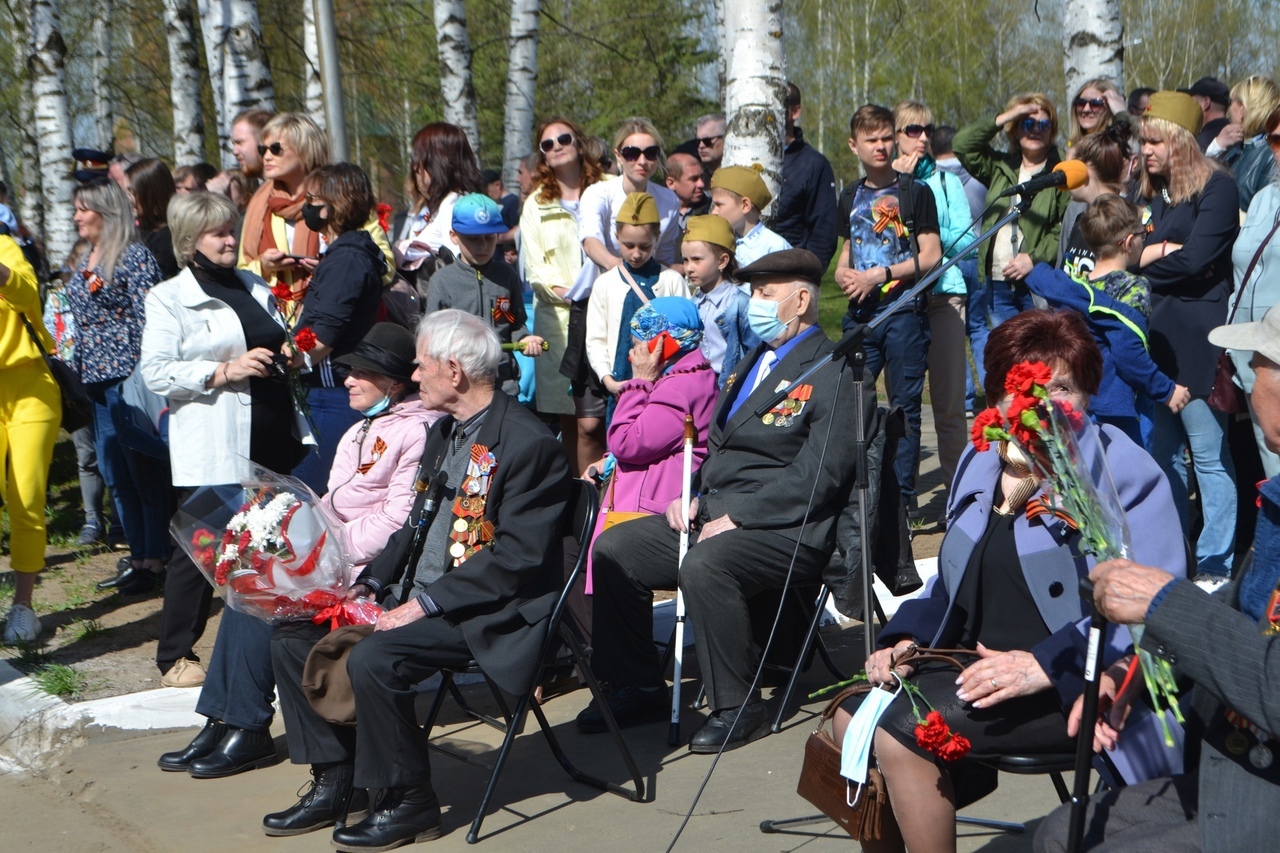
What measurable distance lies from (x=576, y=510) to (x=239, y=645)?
1315mm

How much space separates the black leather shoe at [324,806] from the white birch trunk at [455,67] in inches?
352

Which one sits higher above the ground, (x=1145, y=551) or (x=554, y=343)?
(x=554, y=343)

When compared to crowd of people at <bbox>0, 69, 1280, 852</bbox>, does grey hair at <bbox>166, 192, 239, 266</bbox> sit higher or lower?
higher

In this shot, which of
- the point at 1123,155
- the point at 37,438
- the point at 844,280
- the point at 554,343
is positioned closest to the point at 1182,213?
the point at 1123,155

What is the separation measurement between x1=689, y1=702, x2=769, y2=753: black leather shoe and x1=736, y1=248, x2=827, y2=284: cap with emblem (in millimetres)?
1624

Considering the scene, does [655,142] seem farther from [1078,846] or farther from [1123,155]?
[1078,846]

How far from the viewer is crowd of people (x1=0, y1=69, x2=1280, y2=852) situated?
317 centimetres

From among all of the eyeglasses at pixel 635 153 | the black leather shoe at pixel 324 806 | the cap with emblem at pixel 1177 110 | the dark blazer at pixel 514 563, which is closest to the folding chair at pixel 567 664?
the dark blazer at pixel 514 563

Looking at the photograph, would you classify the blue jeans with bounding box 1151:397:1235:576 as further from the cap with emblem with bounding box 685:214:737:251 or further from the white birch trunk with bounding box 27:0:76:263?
the white birch trunk with bounding box 27:0:76:263

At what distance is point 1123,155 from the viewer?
703 centimetres

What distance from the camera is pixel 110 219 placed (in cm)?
635

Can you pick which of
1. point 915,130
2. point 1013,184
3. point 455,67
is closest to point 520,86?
point 455,67

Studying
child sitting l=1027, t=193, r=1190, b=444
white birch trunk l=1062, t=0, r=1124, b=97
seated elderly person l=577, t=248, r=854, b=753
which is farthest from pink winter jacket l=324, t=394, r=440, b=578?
white birch trunk l=1062, t=0, r=1124, b=97

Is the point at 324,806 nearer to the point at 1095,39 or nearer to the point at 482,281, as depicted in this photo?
the point at 482,281
